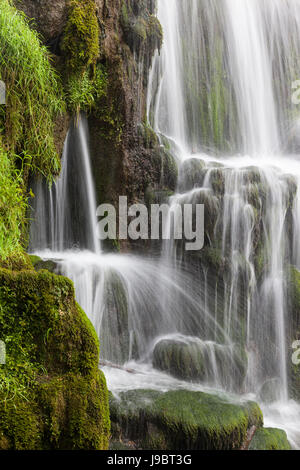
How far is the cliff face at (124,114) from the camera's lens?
6.59m

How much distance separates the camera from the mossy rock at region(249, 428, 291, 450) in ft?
12.6

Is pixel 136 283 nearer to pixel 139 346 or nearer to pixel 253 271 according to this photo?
pixel 139 346

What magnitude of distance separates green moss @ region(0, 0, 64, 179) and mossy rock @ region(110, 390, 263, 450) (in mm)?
2490

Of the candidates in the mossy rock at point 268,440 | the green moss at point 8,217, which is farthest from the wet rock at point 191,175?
the green moss at point 8,217

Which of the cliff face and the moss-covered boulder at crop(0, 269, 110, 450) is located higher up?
the cliff face

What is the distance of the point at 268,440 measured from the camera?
12.9ft

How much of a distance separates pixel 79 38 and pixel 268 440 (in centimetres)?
520

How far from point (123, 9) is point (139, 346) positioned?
558 centimetres

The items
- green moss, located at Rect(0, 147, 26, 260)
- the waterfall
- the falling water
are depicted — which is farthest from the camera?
the waterfall

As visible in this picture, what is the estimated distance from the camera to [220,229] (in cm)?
665

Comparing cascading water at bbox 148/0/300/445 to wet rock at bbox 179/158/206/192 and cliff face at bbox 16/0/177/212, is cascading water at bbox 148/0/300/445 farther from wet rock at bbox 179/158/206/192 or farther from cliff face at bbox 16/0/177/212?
cliff face at bbox 16/0/177/212
